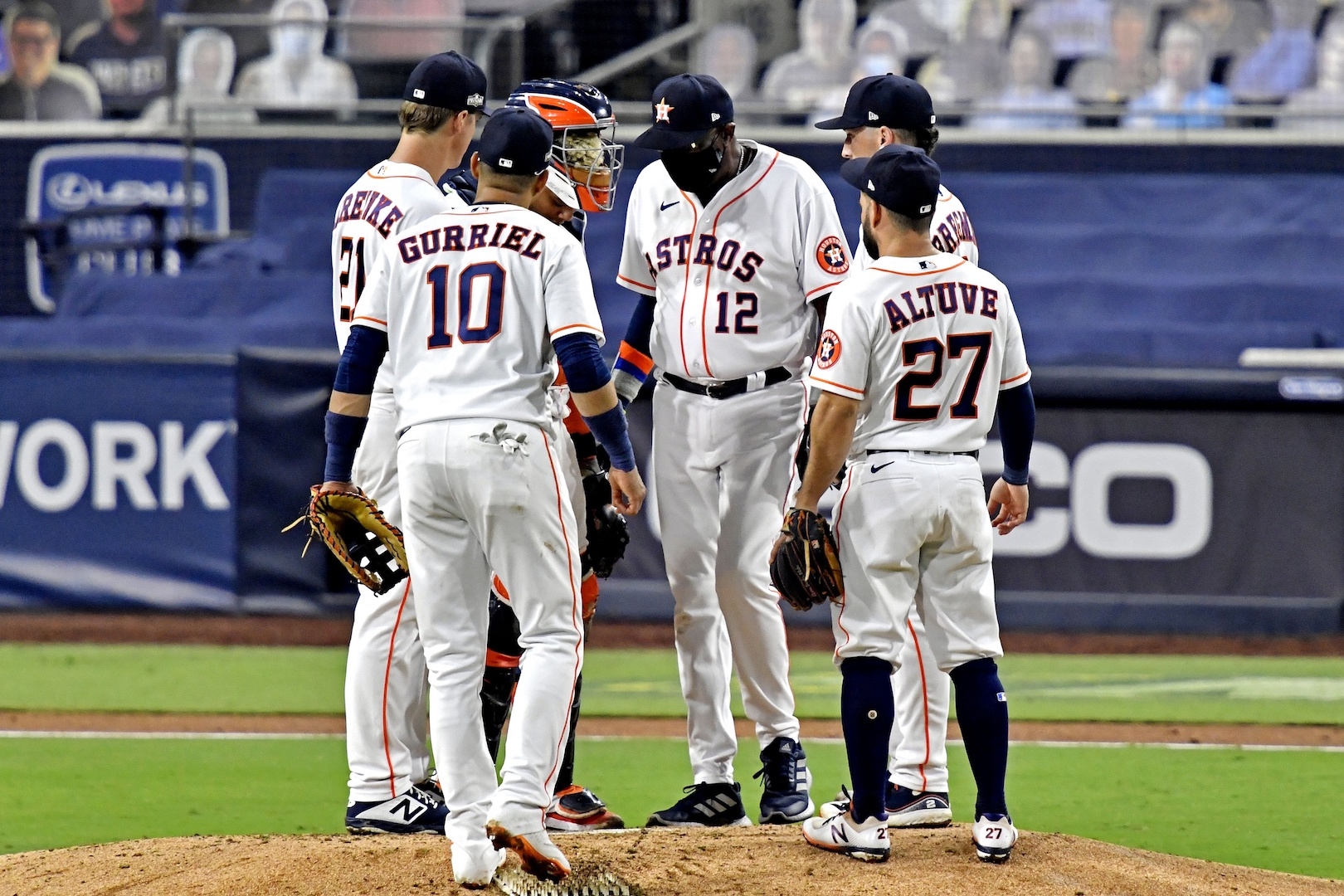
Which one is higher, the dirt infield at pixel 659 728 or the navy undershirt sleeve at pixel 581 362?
the navy undershirt sleeve at pixel 581 362

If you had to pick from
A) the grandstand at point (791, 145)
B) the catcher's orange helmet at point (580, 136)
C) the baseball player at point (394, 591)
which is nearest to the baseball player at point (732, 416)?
the catcher's orange helmet at point (580, 136)

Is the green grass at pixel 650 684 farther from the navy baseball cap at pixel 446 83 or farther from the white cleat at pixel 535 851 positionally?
the white cleat at pixel 535 851

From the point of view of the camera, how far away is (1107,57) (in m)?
13.8

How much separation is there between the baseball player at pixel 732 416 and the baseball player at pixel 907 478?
71 centimetres

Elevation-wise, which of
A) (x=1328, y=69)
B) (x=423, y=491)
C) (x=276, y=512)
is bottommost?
(x=276, y=512)

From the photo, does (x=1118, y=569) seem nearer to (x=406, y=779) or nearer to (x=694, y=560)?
(x=694, y=560)

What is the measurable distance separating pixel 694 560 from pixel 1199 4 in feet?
34.6

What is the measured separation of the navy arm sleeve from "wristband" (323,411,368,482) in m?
1.63

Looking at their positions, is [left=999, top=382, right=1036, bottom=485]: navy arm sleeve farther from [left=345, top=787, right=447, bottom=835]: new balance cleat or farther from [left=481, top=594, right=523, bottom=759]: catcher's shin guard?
[left=345, top=787, right=447, bottom=835]: new balance cleat

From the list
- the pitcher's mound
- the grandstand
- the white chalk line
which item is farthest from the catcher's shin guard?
the grandstand

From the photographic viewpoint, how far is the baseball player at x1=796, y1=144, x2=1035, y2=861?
4.15 m

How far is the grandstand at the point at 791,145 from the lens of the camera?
12.5 m

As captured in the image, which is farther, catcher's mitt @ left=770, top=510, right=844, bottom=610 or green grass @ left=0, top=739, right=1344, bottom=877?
green grass @ left=0, top=739, right=1344, bottom=877

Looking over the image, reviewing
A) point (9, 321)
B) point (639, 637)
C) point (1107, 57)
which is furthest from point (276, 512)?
point (1107, 57)
